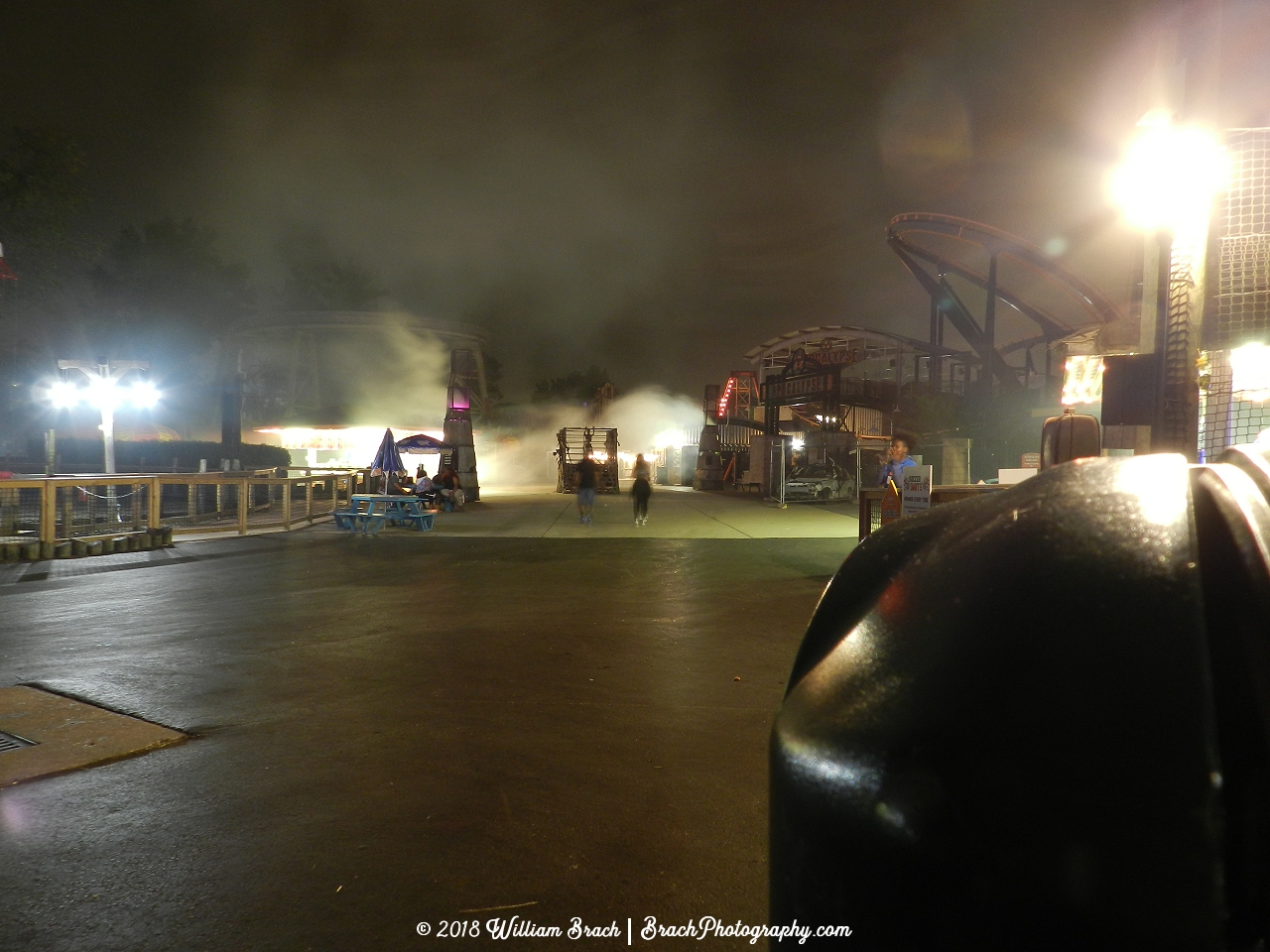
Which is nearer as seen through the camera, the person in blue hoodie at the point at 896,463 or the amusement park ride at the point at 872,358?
the person in blue hoodie at the point at 896,463

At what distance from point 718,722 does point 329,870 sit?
237 cm

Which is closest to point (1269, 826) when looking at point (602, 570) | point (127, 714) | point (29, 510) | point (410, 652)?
point (127, 714)

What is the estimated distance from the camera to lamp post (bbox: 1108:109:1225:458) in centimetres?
438

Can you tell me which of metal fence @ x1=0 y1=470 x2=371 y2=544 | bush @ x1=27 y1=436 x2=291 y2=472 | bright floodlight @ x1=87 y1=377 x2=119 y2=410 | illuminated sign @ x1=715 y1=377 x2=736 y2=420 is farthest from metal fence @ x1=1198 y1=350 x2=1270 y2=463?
bush @ x1=27 y1=436 x2=291 y2=472

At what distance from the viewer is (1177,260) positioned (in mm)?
→ 4629

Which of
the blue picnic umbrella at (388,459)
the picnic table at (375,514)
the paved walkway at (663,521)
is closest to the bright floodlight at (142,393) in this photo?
the blue picnic umbrella at (388,459)

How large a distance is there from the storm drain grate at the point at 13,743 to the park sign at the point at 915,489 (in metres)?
8.21

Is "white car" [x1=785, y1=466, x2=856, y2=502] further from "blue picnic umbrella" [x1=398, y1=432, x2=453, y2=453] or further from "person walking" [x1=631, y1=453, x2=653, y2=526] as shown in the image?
"blue picnic umbrella" [x1=398, y1=432, x2=453, y2=453]

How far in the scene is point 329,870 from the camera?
287cm

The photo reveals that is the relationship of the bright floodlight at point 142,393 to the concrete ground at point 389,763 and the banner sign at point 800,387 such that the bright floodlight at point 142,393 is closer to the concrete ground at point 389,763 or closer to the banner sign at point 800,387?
the concrete ground at point 389,763

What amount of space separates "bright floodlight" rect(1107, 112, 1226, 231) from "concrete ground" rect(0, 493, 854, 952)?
3.93 m

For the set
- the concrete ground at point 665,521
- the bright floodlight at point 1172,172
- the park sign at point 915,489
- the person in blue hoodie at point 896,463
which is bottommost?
the concrete ground at point 665,521

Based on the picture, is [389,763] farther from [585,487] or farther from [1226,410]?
[585,487]

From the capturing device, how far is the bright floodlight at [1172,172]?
4320 mm
